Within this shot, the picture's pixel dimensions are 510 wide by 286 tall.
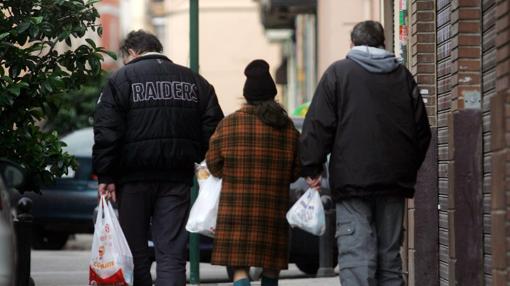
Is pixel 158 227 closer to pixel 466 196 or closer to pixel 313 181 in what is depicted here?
pixel 313 181

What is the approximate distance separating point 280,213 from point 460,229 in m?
1.20

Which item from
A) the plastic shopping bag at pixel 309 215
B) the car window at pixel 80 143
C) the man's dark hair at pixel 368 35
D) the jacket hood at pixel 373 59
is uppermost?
the man's dark hair at pixel 368 35

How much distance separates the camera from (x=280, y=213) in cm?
942

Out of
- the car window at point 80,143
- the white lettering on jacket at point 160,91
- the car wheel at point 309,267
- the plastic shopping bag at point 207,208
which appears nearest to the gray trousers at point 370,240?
the plastic shopping bag at point 207,208

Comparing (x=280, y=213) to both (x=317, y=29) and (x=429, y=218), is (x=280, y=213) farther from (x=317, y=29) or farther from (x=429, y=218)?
(x=317, y=29)

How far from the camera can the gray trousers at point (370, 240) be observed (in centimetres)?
840

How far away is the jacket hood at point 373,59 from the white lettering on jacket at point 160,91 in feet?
4.98

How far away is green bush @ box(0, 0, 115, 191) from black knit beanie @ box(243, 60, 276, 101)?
2143 millimetres

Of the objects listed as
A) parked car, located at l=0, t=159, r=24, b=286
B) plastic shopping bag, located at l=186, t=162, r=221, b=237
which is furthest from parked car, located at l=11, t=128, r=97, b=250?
parked car, located at l=0, t=159, r=24, b=286

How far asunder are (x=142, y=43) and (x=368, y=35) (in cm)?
192

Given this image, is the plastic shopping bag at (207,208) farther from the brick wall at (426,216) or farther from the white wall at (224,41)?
the white wall at (224,41)

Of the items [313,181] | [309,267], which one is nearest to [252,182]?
[313,181]

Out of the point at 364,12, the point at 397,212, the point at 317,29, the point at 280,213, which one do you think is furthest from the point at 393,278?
the point at 317,29

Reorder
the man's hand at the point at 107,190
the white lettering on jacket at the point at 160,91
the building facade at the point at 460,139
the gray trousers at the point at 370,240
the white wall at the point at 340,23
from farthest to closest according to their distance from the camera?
the white wall at the point at 340,23 → the white lettering on jacket at the point at 160,91 → the man's hand at the point at 107,190 → the gray trousers at the point at 370,240 → the building facade at the point at 460,139
